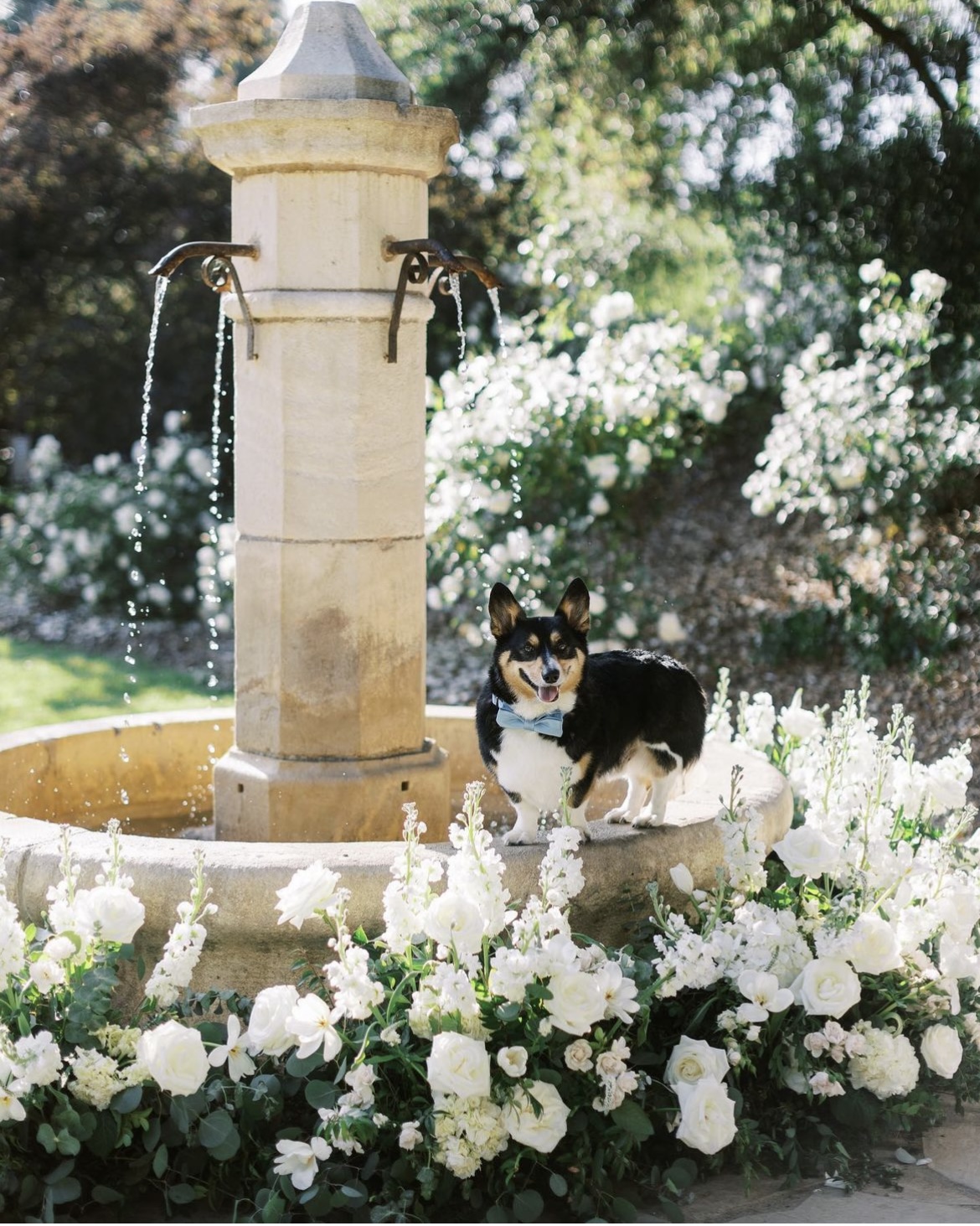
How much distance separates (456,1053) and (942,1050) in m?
1.24

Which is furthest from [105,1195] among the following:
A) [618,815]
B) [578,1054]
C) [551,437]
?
[551,437]

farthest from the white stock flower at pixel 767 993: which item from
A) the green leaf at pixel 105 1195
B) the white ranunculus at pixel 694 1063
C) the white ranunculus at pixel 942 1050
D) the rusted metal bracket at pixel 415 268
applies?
the rusted metal bracket at pixel 415 268

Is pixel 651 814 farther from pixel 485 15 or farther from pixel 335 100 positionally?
pixel 485 15

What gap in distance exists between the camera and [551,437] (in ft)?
28.2

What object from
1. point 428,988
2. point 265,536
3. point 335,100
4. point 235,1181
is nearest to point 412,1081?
point 428,988

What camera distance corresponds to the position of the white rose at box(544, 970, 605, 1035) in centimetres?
305

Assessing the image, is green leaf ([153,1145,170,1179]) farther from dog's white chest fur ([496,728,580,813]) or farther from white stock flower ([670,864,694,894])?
white stock flower ([670,864,694,894])

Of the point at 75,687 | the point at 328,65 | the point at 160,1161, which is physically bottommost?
the point at 75,687

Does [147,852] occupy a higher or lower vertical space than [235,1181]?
higher

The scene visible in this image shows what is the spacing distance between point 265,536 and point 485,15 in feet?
28.7

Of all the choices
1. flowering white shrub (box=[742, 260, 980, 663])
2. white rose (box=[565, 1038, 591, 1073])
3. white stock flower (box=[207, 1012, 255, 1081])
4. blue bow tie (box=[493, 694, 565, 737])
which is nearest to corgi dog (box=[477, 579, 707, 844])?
blue bow tie (box=[493, 694, 565, 737])

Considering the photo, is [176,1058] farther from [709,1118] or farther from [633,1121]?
[709,1118]

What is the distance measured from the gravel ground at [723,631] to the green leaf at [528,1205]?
402 centimetres

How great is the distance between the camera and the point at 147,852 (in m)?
3.47
